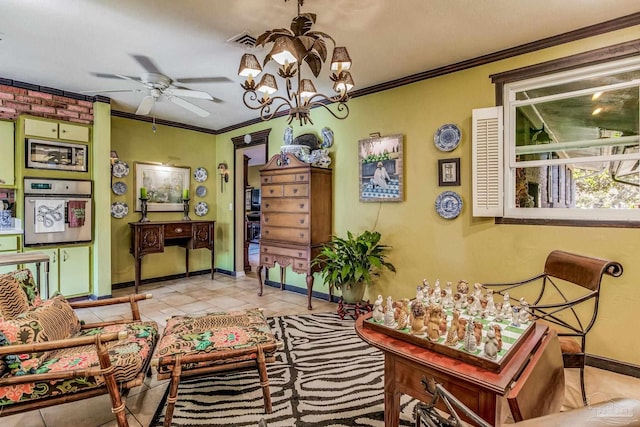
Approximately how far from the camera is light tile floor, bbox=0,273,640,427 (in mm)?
1974

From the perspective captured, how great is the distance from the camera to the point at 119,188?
500cm

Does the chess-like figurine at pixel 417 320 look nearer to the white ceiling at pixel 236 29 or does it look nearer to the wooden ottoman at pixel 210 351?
the wooden ottoman at pixel 210 351

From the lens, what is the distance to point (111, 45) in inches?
112

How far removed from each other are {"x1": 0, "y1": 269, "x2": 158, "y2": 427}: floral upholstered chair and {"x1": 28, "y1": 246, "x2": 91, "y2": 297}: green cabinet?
8.26ft

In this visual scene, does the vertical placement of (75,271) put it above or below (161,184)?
below

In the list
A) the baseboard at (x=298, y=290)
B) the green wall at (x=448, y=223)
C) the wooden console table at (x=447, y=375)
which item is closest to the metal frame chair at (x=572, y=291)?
the green wall at (x=448, y=223)

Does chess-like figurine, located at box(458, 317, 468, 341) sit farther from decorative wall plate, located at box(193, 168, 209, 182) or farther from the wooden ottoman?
decorative wall plate, located at box(193, 168, 209, 182)

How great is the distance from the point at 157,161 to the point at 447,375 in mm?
5439

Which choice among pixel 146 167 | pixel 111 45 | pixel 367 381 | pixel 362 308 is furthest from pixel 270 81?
pixel 146 167

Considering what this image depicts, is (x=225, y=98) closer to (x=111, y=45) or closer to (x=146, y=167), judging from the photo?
(x=111, y=45)

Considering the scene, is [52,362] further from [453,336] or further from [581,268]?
[581,268]

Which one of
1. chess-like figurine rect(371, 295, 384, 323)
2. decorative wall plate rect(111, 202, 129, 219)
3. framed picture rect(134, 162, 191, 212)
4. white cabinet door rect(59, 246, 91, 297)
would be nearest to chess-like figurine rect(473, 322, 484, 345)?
chess-like figurine rect(371, 295, 384, 323)

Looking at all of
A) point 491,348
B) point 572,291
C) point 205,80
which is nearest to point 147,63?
point 205,80

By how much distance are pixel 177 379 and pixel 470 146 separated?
3043 millimetres
